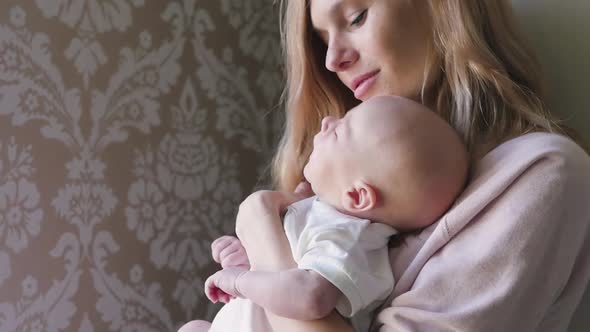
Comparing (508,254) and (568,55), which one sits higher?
(568,55)

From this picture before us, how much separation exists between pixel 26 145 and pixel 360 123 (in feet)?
3.19

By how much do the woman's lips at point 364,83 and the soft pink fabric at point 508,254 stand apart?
0.34 metres

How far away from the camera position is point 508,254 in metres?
0.84

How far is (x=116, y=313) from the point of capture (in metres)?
1.65

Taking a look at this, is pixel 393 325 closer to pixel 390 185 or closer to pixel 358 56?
pixel 390 185

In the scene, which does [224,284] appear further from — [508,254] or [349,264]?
[508,254]

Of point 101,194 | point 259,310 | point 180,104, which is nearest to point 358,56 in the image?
point 259,310

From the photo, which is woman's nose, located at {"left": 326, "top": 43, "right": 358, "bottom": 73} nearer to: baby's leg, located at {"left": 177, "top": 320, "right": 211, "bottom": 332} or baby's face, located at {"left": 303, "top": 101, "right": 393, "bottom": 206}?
baby's face, located at {"left": 303, "top": 101, "right": 393, "bottom": 206}

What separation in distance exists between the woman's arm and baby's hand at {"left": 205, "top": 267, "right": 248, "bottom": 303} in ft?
0.14

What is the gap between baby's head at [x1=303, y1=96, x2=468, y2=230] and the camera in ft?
2.95

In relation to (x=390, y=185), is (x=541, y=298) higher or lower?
lower

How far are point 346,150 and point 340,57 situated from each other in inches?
13.0

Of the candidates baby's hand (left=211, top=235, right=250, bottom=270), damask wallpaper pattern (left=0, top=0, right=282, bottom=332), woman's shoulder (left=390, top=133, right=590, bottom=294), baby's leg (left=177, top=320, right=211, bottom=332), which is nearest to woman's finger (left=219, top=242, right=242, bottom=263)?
baby's hand (left=211, top=235, right=250, bottom=270)

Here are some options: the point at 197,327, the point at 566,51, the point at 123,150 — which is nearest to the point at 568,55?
the point at 566,51
